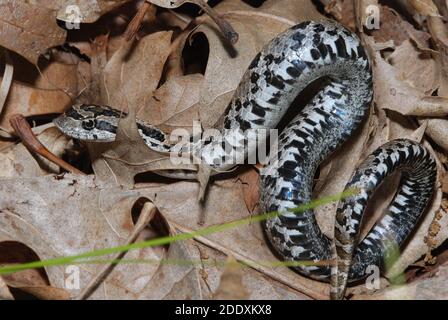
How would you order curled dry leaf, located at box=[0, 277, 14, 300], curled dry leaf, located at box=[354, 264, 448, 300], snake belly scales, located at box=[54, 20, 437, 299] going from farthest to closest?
snake belly scales, located at box=[54, 20, 437, 299] → curled dry leaf, located at box=[354, 264, 448, 300] → curled dry leaf, located at box=[0, 277, 14, 300]

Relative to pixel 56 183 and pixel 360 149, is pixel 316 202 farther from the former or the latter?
pixel 56 183

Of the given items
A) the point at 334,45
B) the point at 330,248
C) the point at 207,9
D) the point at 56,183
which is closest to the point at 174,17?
the point at 207,9

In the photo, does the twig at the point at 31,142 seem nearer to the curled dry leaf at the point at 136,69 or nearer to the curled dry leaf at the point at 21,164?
the curled dry leaf at the point at 21,164

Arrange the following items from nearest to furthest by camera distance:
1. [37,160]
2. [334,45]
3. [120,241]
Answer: [120,241] → [334,45] → [37,160]

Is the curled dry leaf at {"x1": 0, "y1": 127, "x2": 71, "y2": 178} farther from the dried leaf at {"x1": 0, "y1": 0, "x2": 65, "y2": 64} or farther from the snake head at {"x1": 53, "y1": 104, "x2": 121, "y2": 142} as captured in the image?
the dried leaf at {"x1": 0, "y1": 0, "x2": 65, "y2": 64}

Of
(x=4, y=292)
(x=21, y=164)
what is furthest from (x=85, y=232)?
(x=21, y=164)

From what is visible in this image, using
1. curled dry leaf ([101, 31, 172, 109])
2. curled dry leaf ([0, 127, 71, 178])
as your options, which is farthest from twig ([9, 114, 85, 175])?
curled dry leaf ([101, 31, 172, 109])

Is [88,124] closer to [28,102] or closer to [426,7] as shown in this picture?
[28,102]
